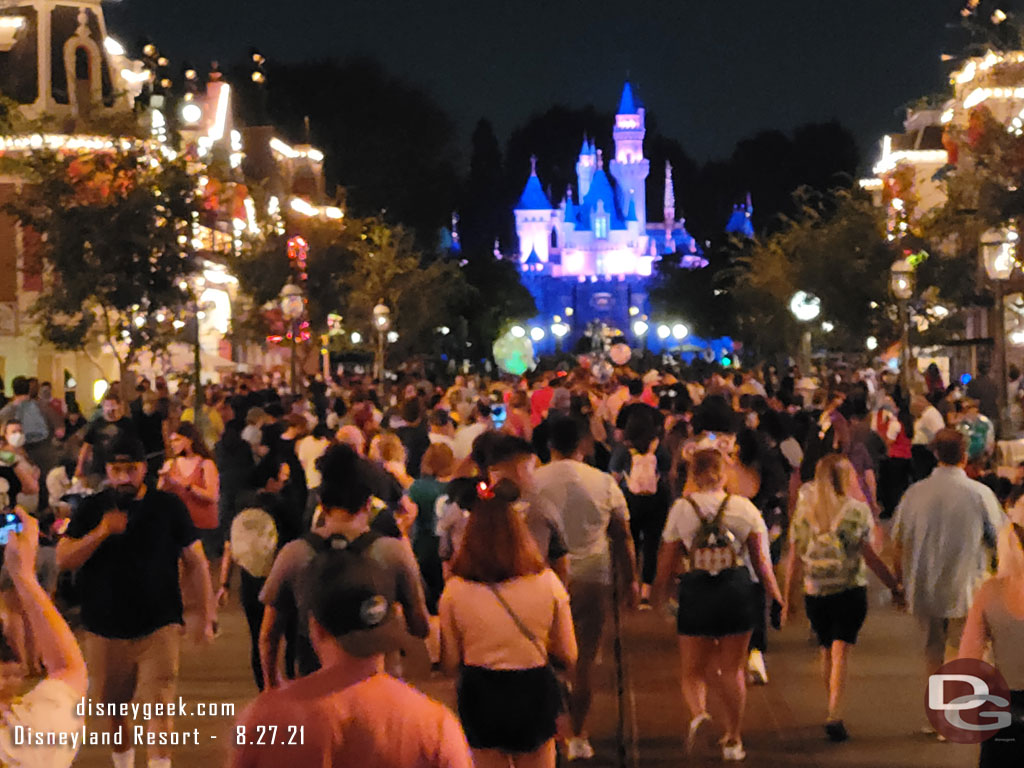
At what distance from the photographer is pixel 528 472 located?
7.31 metres

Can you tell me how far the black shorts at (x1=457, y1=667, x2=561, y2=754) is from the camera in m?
5.36

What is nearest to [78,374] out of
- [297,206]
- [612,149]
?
[297,206]

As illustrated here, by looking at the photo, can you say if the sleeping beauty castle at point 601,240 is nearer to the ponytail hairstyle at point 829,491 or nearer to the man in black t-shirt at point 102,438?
the man in black t-shirt at point 102,438

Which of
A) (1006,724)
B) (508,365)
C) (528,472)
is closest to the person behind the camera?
(1006,724)

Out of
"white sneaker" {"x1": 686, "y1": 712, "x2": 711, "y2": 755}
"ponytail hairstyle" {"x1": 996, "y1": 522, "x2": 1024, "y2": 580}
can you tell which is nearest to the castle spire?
"white sneaker" {"x1": 686, "y1": 712, "x2": 711, "y2": 755}

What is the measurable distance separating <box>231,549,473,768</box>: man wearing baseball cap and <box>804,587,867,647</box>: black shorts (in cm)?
486

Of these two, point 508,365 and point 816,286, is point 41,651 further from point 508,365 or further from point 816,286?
point 508,365

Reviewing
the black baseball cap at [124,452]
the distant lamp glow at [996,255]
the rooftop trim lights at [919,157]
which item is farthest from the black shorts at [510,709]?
the rooftop trim lights at [919,157]

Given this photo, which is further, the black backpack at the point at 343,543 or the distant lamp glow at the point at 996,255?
the distant lamp glow at the point at 996,255

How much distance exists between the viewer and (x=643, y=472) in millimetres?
11938

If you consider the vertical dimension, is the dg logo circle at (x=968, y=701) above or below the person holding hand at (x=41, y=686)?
below

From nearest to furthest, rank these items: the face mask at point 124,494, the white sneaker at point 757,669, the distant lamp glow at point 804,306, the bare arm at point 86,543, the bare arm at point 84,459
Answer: the bare arm at point 86,543 → the face mask at point 124,494 → the white sneaker at point 757,669 → the bare arm at point 84,459 → the distant lamp glow at point 804,306

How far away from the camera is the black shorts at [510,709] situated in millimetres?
5359

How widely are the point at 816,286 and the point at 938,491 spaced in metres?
32.1
